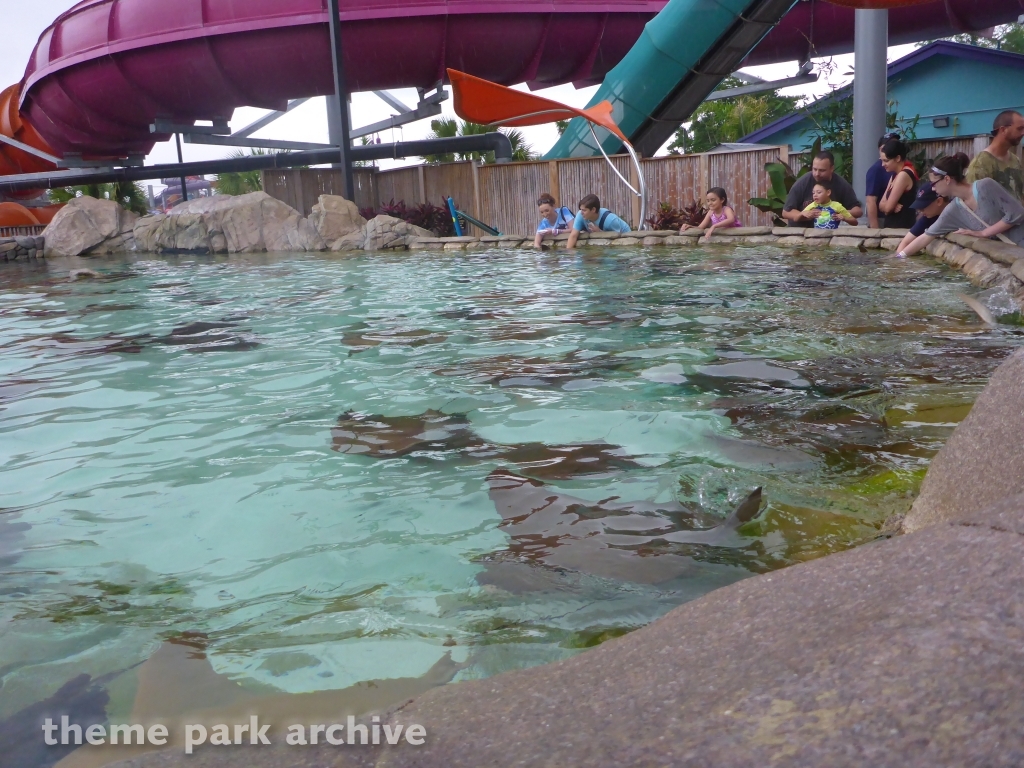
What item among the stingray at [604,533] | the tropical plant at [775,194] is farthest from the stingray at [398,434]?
the tropical plant at [775,194]

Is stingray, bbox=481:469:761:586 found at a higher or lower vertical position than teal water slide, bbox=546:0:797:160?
lower

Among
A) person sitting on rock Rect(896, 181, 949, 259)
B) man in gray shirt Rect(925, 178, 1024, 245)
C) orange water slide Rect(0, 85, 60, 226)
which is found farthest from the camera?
orange water slide Rect(0, 85, 60, 226)

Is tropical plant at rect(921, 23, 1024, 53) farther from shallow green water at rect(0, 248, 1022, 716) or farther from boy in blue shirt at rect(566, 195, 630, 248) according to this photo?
shallow green water at rect(0, 248, 1022, 716)

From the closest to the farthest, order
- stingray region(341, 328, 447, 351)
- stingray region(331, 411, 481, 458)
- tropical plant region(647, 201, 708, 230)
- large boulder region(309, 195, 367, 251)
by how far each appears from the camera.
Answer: stingray region(331, 411, 481, 458), stingray region(341, 328, 447, 351), tropical plant region(647, 201, 708, 230), large boulder region(309, 195, 367, 251)

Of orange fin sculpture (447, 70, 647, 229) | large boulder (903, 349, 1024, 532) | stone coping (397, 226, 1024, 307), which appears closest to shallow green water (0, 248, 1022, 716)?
large boulder (903, 349, 1024, 532)

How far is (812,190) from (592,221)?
134 inches

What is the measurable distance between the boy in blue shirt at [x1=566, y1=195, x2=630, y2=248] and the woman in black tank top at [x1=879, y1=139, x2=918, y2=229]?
4.07 metres

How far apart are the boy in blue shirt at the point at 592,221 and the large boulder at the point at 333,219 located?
18.3 feet

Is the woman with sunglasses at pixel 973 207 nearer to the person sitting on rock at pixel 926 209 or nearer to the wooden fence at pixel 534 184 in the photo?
the person sitting on rock at pixel 926 209

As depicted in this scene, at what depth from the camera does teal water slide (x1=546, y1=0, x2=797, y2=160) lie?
13062 millimetres

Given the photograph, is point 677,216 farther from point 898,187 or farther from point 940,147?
point 898,187

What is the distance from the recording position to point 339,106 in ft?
53.2

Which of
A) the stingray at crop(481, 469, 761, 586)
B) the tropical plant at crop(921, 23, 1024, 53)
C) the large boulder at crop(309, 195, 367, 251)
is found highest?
the tropical plant at crop(921, 23, 1024, 53)

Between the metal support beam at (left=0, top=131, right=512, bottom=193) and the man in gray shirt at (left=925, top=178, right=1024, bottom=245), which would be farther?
the metal support beam at (left=0, top=131, right=512, bottom=193)
